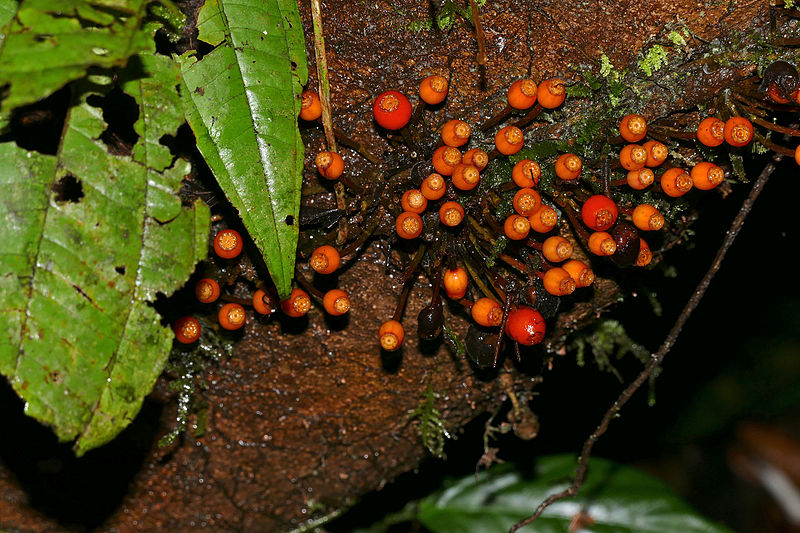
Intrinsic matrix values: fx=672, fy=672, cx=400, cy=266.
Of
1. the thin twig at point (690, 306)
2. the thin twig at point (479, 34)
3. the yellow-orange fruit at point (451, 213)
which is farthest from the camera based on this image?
the thin twig at point (690, 306)

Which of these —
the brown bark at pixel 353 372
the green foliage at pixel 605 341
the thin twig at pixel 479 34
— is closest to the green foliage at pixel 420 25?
the brown bark at pixel 353 372

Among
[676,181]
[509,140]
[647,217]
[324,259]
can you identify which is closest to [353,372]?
[324,259]

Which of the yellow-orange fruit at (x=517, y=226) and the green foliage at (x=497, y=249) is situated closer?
the yellow-orange fruit at (x=517, y=226)

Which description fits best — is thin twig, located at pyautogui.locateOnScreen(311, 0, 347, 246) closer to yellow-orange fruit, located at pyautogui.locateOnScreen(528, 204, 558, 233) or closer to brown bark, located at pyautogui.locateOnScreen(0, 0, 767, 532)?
brown bark, located at pyautogui.locateOnScreen(0, 0, 767, 532)

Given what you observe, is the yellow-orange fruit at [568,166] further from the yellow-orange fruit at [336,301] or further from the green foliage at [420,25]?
the yellow-orange fruit at [336,301]

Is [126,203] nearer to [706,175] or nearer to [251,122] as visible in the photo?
[251,122]

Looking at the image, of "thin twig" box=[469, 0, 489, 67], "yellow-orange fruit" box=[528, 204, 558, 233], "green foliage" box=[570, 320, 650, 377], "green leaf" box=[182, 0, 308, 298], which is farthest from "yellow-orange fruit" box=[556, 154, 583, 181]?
"green foliage" box=[570, 320, 650, 377]
